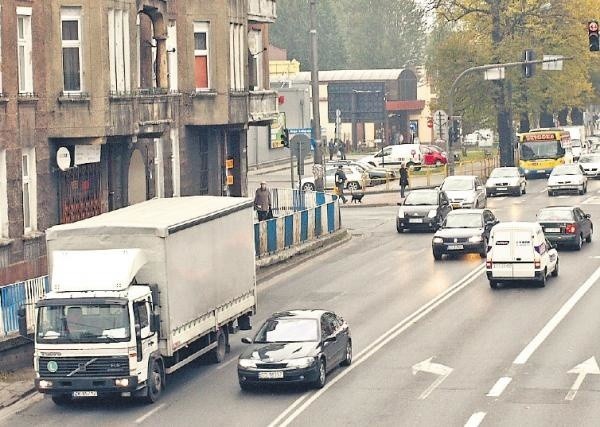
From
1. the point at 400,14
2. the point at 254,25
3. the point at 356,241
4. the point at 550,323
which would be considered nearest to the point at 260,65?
the point at 254,25

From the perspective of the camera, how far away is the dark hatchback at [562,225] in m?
47.3

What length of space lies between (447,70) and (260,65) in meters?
38.0

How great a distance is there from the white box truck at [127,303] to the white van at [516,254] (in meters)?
11.4

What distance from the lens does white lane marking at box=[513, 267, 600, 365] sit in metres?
30.4

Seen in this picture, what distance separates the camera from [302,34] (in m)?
162

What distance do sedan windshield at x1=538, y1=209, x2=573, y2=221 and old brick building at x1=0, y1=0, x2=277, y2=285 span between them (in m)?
10.9

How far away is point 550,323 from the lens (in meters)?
34.3

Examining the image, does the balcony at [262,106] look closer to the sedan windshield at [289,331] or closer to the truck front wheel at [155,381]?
the sedan windshield at [289,331]

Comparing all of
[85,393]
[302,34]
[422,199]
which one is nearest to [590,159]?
[422,199]

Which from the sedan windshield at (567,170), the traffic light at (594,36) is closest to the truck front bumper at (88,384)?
the traffic light at (594,36)

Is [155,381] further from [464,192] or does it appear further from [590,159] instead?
[590,159]

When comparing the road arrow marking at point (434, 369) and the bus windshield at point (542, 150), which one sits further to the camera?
the bus windshield at point (542, 150)

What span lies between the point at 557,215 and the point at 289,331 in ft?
69.3

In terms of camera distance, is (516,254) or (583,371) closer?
(583,371)
